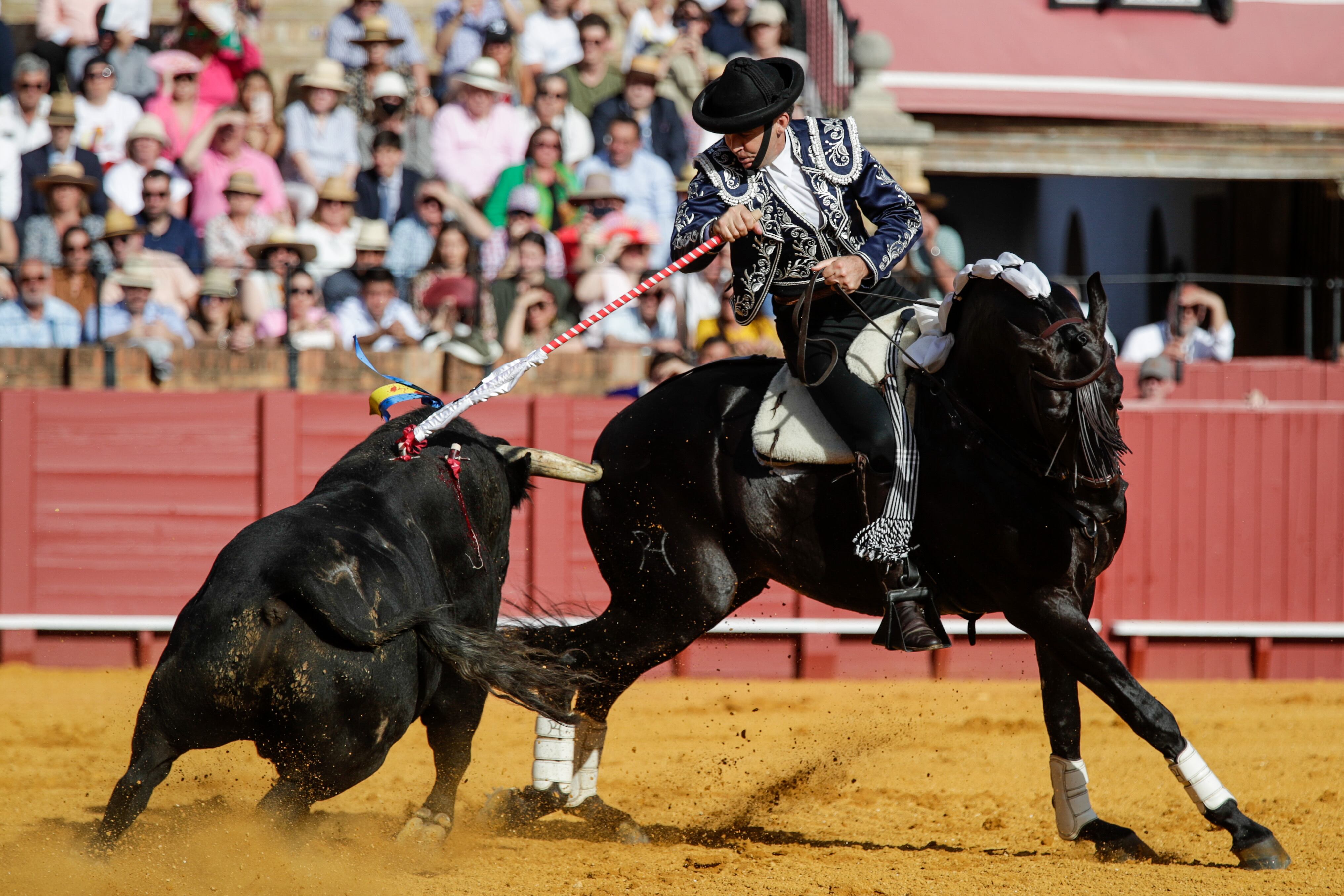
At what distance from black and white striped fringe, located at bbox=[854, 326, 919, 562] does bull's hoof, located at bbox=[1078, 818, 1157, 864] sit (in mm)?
1021

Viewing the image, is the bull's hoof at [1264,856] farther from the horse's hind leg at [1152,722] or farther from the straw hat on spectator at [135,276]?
the straw hat on spectator at [135,276]

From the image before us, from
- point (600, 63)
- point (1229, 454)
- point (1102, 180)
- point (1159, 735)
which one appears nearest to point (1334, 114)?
point (1102, 180)

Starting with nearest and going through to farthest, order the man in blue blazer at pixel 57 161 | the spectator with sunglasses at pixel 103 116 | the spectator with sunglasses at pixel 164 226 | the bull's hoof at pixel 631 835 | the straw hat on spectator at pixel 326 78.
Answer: the bull's hoof at pixel 631 835
the spectator with sunglasses at pixel 164 226
the man in blue blazer at pixel 57 161
the spectator with sunglasses at pixel 103 116
the straw hat on spectator at pixel 326 78

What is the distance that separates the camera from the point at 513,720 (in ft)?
23.1

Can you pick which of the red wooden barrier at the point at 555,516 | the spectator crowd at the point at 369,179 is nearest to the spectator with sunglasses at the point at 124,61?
the spectator crowd at the point at 369,179

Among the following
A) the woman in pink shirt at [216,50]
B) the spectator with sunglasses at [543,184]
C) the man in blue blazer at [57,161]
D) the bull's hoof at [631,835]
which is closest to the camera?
the bull's hoof at [631,835]

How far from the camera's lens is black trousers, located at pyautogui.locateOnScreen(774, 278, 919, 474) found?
4301 mm

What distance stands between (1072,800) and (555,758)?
64.7 inches

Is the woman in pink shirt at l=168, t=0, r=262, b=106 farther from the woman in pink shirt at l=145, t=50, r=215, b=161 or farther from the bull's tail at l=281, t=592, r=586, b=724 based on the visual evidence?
the bull's tail at l=281, t=592, r=586, b=724

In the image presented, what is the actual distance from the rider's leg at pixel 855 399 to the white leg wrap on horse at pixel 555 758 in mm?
1239

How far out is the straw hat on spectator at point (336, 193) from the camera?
9125 mm

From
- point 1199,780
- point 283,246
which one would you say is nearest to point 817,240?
point 1199,780

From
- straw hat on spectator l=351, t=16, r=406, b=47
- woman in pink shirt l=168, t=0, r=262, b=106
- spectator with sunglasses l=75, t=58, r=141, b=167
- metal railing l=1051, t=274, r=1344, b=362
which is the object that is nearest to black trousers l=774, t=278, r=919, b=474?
metal railing l=1051, t=274, r=1344, b=362

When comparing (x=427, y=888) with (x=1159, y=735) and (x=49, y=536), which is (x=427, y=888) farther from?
(x=49, y=536)
